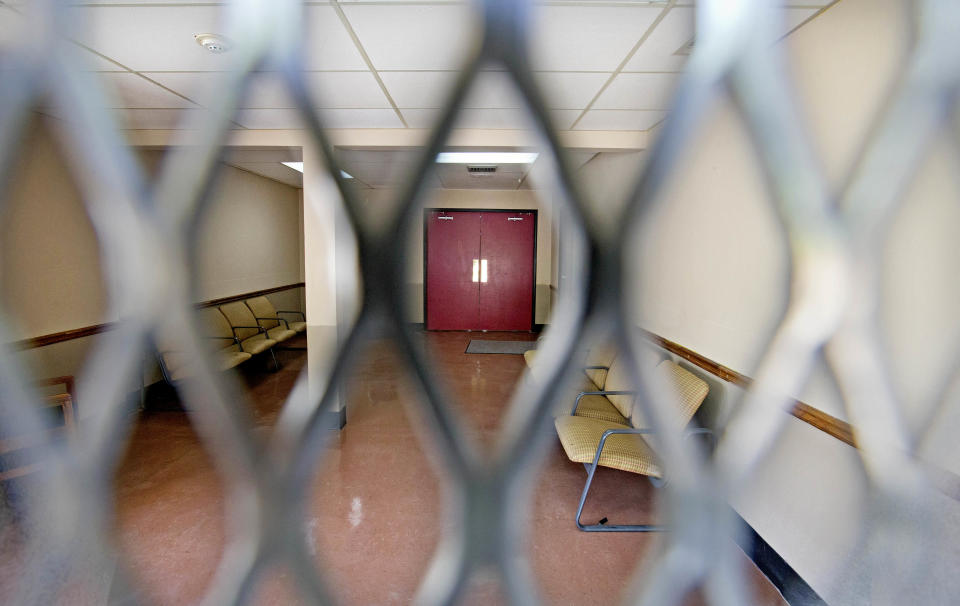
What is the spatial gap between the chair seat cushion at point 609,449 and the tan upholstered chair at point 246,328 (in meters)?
2.75

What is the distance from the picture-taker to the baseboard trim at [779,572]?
4.66 ft

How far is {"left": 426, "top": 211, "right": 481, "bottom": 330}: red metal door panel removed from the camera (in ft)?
21.9

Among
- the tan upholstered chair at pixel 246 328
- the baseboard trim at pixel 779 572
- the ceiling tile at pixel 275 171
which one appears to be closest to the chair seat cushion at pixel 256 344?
the tan upholstered chair at pixel 246 328

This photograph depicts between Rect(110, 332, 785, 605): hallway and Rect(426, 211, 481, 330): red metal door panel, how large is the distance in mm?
3666

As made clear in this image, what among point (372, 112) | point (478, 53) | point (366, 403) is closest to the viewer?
point (478, 53)

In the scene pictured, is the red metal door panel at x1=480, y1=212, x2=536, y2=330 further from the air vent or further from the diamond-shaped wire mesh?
the diamond-shaped wire mesh

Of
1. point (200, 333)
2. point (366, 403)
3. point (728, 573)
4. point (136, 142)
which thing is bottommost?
point (366, 403)

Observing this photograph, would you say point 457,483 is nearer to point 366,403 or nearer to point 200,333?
point 200,333

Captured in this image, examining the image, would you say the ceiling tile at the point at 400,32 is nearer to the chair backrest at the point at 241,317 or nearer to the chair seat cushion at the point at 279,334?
the chair backrest at the point at 241,317

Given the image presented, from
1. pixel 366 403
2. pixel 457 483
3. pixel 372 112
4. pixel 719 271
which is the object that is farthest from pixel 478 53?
pixel 366 403

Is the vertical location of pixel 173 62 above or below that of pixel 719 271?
above

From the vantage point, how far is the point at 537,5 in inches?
10.0

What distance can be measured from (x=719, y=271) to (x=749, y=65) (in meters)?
1.86

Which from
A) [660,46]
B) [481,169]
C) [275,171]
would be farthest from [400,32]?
[275,171]
